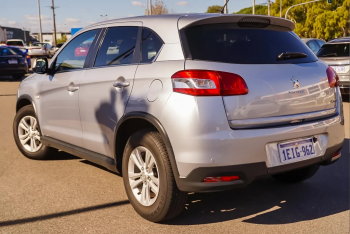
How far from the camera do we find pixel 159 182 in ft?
11.6

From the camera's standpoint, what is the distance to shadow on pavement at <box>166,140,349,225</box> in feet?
12.6

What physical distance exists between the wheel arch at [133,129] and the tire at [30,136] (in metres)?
1.93

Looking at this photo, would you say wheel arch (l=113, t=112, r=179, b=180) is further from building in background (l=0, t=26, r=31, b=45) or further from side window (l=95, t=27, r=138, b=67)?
building in background (l=0, t=26, r=31, b=45)

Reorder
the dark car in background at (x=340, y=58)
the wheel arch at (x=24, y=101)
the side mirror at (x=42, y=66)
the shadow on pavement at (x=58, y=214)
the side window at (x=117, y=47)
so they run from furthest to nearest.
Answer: the dark car in background at (x=340, y=58), the wheel arch at (x=24, y=101), the side mirror at (x=42, y=66), the side window at (x=117, y=47), the shadow on pavement at (x=58, y=214)

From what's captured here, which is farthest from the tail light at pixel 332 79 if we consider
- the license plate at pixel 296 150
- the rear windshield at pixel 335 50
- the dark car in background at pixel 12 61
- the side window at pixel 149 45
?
the dark car in background at pixel 12 61

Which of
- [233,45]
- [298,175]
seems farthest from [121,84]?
[298,175]

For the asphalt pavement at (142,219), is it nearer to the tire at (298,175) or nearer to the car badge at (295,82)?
the tire at (298,175)

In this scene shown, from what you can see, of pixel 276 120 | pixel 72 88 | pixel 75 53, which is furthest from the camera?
pixel 75 53

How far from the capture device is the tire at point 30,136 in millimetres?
5727

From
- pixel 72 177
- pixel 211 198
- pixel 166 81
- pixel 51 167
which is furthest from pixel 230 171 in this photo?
pixel 51 167

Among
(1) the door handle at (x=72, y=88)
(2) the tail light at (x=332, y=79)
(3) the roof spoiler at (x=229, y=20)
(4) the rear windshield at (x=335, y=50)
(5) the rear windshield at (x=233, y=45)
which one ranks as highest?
(3) the roof spoiler at (x=229, y=20)

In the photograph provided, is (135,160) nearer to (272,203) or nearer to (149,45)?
(149,45)

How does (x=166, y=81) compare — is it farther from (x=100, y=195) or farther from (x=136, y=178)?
(x=100, y=195)

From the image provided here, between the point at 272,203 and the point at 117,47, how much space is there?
2.10m
